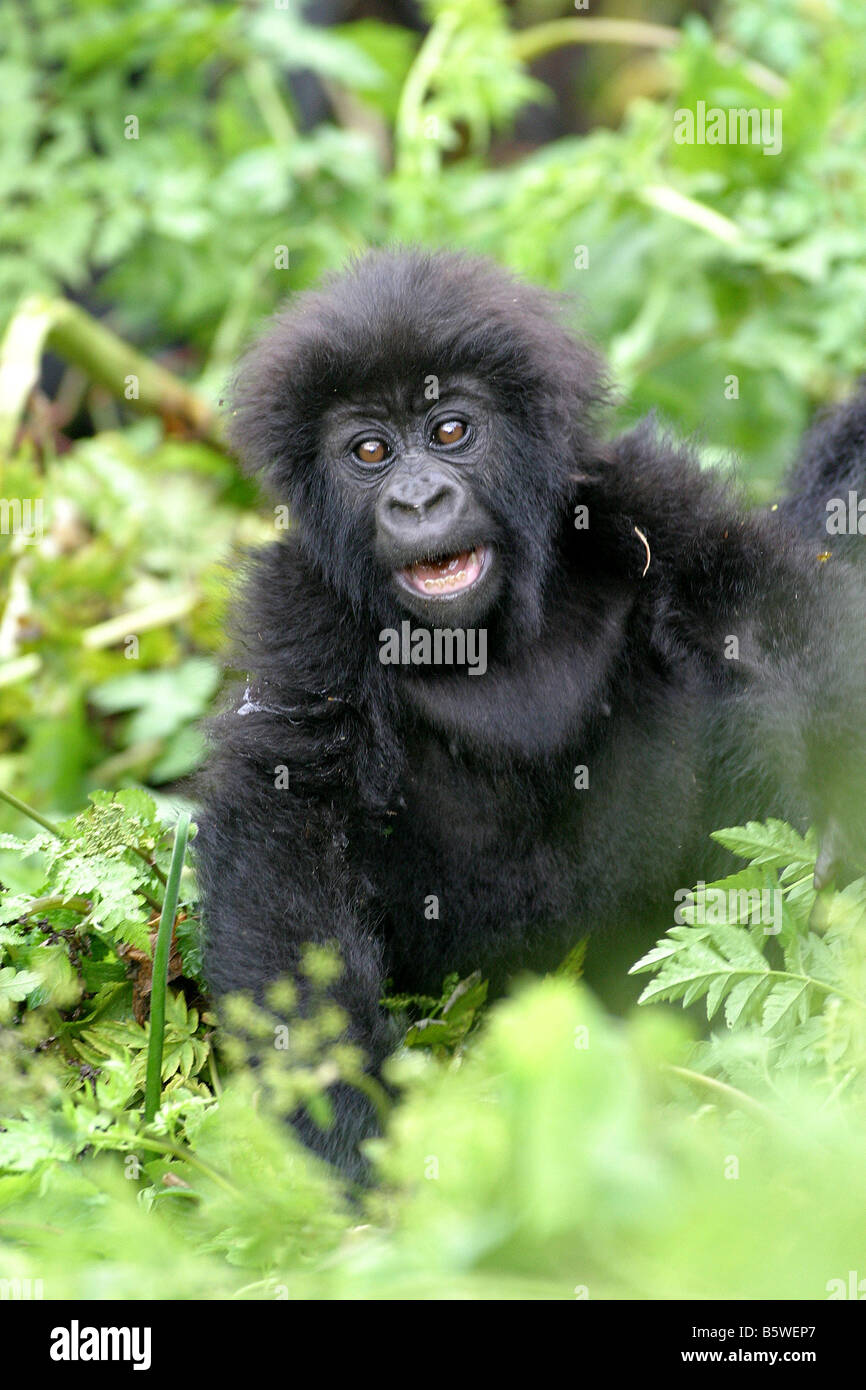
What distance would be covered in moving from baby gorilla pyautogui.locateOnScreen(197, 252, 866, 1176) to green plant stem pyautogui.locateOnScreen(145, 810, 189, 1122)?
0.45 meters

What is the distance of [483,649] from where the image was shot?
400 centimetres

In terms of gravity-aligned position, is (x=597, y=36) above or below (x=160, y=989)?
above

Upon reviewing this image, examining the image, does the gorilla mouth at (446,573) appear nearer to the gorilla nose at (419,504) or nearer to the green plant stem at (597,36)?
the gorilla nose at (419,504)

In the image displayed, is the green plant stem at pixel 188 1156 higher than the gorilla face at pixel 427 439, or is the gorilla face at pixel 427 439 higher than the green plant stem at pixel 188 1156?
the gorilla face at pixel 427 439

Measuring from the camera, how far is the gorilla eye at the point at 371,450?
158 inches

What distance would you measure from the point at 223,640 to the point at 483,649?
3.01 feet

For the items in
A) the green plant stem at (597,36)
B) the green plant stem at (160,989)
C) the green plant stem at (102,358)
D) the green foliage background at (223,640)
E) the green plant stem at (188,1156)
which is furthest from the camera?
the green plant stem at (597,36)

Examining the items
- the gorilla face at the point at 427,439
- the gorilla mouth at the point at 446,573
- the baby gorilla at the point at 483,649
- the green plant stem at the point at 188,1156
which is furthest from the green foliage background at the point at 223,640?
the gorilla mouth at the point at 446,573

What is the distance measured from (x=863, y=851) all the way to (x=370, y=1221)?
1.36m

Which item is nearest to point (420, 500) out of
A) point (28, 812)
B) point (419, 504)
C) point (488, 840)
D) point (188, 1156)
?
point (419, 504)

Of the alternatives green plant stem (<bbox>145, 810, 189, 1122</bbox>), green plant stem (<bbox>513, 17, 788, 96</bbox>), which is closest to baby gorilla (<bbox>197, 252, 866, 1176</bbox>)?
green plant stem (<bbox>145, 810, 189, 1122</bbox>)

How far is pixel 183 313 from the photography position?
7.97 m

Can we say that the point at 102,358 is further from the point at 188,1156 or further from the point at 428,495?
the point at 188,1156
